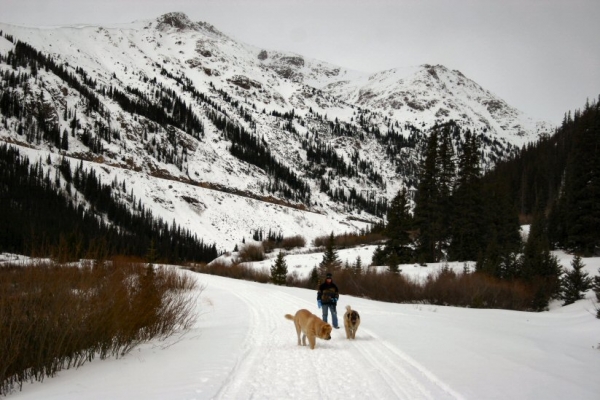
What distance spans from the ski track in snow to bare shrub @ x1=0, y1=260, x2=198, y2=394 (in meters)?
2.70

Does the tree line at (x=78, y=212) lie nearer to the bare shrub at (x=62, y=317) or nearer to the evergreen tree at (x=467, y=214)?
the evergreen tree at (x=467, y=214)

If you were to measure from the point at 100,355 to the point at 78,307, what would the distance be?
4.95 feet

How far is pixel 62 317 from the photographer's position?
611 cm

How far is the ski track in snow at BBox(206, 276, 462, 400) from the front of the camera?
17.3 ft

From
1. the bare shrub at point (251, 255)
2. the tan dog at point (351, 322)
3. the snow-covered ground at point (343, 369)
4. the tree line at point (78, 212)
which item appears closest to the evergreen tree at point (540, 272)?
the snow-covered ground at point (343, 369)

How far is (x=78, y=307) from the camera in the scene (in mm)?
Result: 6293

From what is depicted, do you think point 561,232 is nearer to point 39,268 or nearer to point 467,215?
point 467,215

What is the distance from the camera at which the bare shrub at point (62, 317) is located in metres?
5.42

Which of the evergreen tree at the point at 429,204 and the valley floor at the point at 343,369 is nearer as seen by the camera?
the valley floor at the point at 343,369

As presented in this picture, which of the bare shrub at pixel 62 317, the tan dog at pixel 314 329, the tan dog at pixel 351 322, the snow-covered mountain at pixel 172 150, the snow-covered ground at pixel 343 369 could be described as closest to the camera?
the snow-covered ground at pixel 343 369

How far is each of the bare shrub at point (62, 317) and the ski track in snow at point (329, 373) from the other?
8.85ft

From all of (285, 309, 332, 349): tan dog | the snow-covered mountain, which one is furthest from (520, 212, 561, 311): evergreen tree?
the snow-covered mountain

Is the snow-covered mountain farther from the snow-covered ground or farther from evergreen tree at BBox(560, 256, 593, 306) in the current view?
the snow-covered ground

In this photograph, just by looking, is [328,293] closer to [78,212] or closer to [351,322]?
[351,322]
